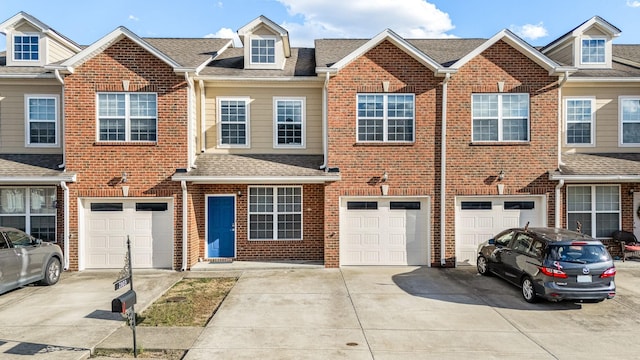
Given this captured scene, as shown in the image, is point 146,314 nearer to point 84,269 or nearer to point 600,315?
point 84,269

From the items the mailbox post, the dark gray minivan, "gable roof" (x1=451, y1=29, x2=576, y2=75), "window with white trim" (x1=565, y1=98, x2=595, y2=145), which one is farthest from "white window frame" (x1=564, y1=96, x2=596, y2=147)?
the mailbox post

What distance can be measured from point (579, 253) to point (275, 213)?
8793mm

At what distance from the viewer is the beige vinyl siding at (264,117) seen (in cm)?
1418

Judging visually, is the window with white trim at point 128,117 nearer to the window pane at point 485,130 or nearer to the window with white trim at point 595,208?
the window pane at point 485,130

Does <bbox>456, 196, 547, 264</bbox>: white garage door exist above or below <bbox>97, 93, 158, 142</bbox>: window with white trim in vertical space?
below

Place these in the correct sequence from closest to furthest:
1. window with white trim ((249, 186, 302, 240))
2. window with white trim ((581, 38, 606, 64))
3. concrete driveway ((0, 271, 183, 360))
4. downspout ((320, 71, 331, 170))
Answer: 1. concrete driveway ((0, 271, 183, 360))
2. downspout ((320, 71, 331, 170))
3. window with white trim ((249, 186, 302, 240))
4. window with white trim ((581, 38, 606, 64))

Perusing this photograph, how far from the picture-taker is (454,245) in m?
13.5

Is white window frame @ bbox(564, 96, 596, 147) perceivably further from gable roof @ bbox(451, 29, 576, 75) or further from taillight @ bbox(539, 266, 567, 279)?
taillight @ bbox(539, 266, 567, 279)

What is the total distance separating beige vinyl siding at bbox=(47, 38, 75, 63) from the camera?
14258 millimetres

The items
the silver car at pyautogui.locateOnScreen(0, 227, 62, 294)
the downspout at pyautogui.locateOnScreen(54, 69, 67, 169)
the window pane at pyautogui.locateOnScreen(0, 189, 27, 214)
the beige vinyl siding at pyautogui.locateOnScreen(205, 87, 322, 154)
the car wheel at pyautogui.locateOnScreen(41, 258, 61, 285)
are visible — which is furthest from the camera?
the beige vinyl siding at pyautogui.locateOnScreen(205, 87, 322, 154)

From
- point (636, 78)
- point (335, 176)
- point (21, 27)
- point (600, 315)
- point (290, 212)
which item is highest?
point (21, 27)

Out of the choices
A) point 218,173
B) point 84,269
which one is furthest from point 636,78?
point 84,269

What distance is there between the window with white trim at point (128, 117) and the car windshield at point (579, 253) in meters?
11.3

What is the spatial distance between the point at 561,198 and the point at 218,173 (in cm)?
1108
